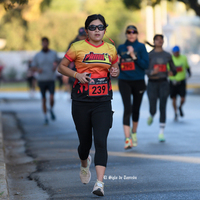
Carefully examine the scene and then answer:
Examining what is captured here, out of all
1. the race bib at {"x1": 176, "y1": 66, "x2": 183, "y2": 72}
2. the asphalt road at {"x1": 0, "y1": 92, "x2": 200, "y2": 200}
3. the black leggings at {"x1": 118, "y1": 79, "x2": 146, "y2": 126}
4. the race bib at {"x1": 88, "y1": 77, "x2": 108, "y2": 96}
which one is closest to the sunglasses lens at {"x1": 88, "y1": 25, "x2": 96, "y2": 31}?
the race bib at {"x1": 88, "y1": 77, "x2": 108, "y2": 96}

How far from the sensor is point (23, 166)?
7.43m

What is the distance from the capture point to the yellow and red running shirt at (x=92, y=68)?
5.38 meters

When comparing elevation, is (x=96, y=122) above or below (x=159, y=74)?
below

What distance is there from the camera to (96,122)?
17.7 ft

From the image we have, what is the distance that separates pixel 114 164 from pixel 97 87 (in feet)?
6.96

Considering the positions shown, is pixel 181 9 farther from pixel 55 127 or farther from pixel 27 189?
pixel 27 189

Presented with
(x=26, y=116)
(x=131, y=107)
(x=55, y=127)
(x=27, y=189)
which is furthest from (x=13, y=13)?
(x=27, y=189)

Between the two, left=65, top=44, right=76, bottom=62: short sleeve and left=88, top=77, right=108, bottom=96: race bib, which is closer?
left=88, top=77, right=108, bottom=96: race bib

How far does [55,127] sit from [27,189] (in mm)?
6401

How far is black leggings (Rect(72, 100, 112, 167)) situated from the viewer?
17.6 ft

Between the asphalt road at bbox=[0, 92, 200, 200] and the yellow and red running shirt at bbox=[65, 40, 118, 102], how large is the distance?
1.04 meters

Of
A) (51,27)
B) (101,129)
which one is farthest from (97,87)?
→ (51,27)

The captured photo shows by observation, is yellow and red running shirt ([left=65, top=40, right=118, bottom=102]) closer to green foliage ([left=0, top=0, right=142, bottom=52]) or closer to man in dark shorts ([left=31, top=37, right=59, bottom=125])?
man in dark shorts ([left=31, top=37, right=59, bottom=125])

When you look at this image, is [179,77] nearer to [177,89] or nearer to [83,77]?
[177,89]
